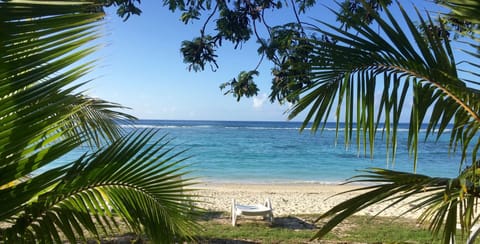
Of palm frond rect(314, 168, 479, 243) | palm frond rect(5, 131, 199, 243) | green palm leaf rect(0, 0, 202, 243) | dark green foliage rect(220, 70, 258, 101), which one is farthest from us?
dark green foliage rect(220, 70, 258, 101)

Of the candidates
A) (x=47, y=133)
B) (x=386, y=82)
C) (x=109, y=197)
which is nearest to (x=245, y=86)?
(x=386, y=82)

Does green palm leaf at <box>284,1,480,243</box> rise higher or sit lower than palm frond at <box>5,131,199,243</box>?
higher

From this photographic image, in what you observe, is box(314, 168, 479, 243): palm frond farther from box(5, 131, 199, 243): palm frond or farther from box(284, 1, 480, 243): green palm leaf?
box(5, 131, 199, 243): palm frond

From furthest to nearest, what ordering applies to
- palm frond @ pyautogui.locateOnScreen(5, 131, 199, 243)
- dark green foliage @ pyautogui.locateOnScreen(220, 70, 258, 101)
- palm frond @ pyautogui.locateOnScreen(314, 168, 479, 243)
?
dark green foliage @ pyautogui.locateOnScreen(220, 70, 258, 101), palm frond @ pyautogui.locateOnScreen(314, 168, 479, 243), palm frond @ pyautogui.locateOnScreen(5, 131, 199, 243)

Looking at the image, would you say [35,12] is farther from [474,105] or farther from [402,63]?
[474,105]

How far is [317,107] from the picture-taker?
200cm

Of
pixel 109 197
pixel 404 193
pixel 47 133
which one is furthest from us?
pixel 404 193

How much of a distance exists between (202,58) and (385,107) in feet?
6.70

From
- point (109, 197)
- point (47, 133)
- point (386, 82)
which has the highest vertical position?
point (386, 82)

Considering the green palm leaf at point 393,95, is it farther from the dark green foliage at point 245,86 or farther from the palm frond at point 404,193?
the dark green foliage at point 245,86

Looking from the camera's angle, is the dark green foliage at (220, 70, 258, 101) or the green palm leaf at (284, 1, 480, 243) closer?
the green palm leaf at (284, 1, 480, 243)

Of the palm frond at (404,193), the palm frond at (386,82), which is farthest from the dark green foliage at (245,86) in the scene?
the palm frond at (404,193)

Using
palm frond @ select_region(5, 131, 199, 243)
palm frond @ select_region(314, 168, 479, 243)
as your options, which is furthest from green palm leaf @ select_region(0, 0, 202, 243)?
palm frond @ select_region(314, 168, 479, 243)

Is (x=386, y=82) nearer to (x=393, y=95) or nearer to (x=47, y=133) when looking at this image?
(x=393, y=95)
